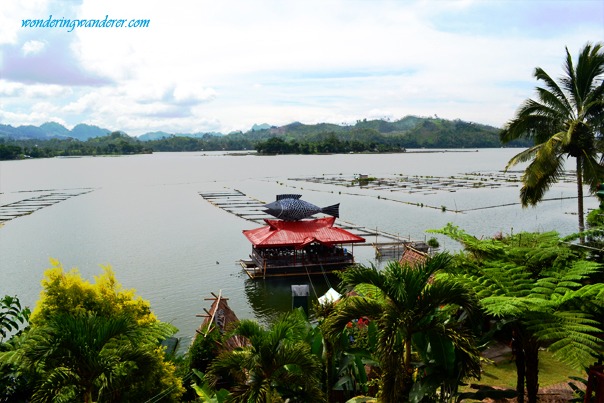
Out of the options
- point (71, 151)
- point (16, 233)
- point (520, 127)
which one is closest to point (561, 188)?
point (520, 127)

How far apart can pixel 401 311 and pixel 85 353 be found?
11.3 feet

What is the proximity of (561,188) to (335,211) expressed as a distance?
175 feet

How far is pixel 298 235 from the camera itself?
24.4m

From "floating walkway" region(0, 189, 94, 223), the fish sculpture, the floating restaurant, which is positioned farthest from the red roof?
"floating walkway" region(0, 189, 94, 223)

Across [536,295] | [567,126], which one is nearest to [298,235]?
[567,126]

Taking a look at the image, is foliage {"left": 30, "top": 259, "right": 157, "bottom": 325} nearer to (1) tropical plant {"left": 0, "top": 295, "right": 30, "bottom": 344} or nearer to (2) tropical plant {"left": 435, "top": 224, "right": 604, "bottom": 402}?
(1) tropical plant {"left": 0, "top": 295, "right": 30, "bottom": 344}

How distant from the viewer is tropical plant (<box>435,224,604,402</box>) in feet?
20.0

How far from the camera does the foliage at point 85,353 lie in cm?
531

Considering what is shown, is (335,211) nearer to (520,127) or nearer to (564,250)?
(520,127)

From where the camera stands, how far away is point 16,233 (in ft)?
126

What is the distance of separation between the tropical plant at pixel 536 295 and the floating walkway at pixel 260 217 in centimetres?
1946

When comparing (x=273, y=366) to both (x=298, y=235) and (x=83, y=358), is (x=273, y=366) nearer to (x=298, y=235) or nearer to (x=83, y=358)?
(x=83, y=358)

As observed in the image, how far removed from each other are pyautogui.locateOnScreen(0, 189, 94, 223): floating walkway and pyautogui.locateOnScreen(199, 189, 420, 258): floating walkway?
17.7 metres

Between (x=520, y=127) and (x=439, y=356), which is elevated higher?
(x=520, y=127)
